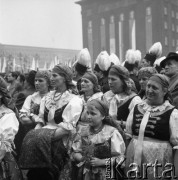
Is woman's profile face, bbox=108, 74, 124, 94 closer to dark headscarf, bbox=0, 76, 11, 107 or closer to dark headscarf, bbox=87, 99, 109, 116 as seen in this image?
dark headscarf, bbox=87, 99, 109, 116

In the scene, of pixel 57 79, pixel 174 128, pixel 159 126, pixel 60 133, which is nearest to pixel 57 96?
pixel 57 79

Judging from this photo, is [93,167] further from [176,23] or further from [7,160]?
[176,23]

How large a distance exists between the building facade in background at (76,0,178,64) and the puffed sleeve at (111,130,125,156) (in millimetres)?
33410

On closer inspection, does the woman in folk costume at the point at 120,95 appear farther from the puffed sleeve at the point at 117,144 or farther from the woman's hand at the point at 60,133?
the woman's hand at the point at 60,133

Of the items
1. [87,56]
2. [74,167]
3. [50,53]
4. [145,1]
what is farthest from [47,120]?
[145,1]

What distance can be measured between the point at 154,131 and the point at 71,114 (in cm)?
91

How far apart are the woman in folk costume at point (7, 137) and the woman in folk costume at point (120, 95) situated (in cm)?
127

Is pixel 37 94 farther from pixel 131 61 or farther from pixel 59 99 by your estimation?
pixel 131 61

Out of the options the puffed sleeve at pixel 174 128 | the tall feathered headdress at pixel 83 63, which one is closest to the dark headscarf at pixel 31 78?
the tall feathered headdress at pixel 83 63

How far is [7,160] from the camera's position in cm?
342

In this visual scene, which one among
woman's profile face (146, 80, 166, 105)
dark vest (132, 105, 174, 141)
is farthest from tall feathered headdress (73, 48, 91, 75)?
dark vest (132, 105, 174, 141)

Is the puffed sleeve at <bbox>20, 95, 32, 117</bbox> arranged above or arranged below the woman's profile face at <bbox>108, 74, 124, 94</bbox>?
below

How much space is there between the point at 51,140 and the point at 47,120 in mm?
305

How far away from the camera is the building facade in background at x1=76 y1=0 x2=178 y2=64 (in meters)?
37.4
